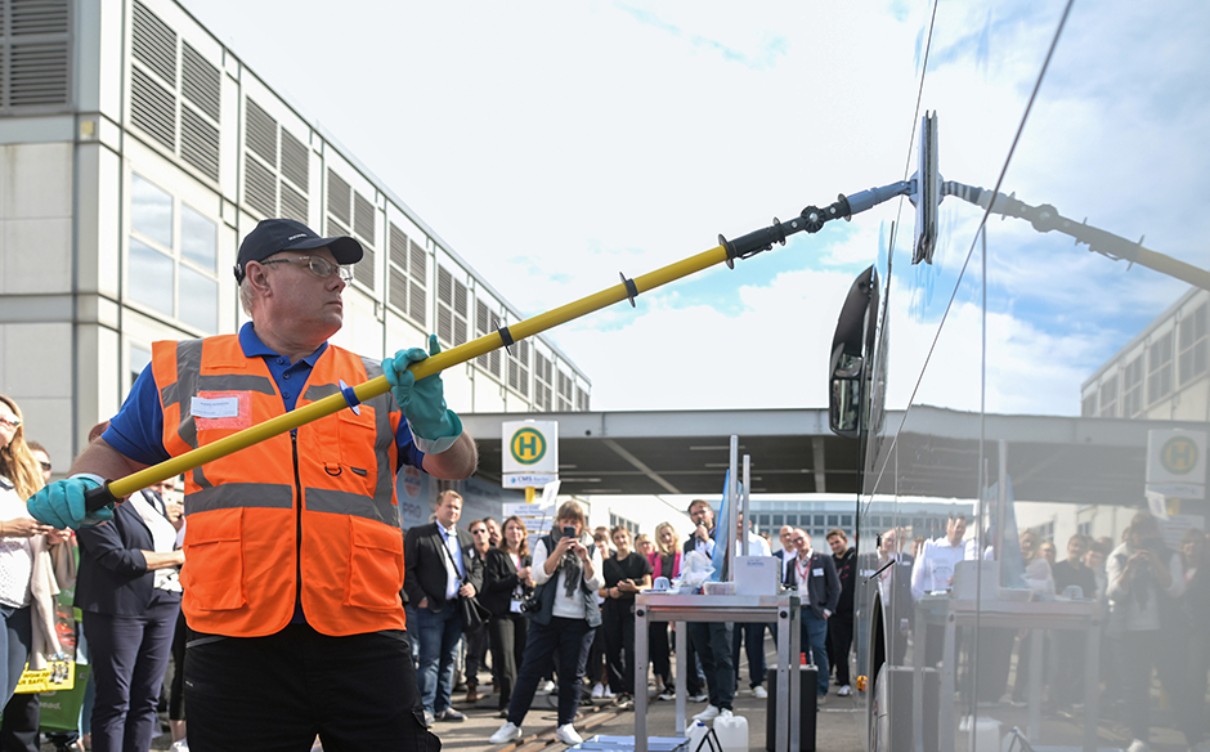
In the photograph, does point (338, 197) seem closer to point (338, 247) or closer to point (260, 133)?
point (260, 133)

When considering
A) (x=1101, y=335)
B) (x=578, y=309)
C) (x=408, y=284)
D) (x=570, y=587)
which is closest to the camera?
(x=1101, y=335)

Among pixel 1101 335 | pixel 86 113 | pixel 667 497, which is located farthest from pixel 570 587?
pixel 667 497

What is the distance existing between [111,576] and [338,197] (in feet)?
68.6

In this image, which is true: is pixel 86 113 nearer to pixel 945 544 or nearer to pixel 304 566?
pixel 304 566

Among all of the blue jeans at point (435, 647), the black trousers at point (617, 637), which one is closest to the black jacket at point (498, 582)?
the blue jeans at point (435, 647)

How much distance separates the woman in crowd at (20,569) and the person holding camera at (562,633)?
413 centimetres

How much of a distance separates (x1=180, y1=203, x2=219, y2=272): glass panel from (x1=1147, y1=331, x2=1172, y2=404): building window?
19.9m

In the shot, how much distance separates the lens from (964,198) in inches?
87.1

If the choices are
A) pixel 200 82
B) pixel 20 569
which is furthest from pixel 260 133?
pixel 20 569

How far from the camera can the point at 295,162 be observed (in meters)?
24.6

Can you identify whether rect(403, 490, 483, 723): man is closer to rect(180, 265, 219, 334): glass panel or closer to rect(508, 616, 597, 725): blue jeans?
rect(508, 616, 597, 725): blue jeans

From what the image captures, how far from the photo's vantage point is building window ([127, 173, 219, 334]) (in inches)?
738

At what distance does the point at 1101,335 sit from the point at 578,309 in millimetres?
2098

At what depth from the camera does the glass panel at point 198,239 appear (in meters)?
20.0
